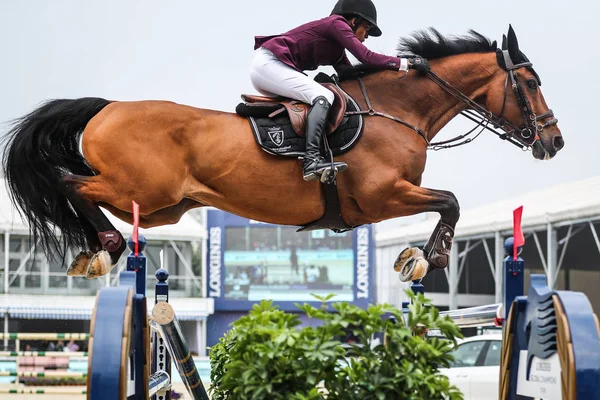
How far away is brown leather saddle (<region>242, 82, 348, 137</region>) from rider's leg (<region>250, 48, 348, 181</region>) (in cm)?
3

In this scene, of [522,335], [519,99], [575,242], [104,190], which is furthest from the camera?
[575,242]

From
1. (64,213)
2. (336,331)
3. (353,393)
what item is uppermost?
(64,213)

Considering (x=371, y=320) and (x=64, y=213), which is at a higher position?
(x=64, y=213)

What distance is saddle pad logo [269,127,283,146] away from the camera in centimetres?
378

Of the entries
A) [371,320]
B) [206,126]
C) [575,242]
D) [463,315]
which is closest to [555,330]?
[371,320]

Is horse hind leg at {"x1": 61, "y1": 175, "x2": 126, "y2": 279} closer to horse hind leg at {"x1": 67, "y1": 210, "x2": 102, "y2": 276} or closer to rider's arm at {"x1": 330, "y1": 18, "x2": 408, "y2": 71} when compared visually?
horse hind leg at {"x1": 67, "y1": 210, "x2": 102, "y2": 276}

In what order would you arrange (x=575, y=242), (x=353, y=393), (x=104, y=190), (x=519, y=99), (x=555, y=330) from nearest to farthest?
(x=353, y=393)
(x=555, y=330)
(x=104, y=190)
(x=519, y=99)
(x=575, y=242)

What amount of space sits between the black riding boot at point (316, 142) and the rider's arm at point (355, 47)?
0.24m

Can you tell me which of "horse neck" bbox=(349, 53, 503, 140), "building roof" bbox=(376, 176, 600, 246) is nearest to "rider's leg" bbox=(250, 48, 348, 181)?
"horse neck" bbox=(349, 53, 503, 140)

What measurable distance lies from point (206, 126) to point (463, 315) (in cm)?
145

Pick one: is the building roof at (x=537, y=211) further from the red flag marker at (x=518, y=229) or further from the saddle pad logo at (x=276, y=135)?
the red flag marker at (x=518, y=229)

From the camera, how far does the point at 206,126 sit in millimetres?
3795

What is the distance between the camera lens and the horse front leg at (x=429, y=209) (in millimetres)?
3777

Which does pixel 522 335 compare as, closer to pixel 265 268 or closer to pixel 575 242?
pixel 575 242
